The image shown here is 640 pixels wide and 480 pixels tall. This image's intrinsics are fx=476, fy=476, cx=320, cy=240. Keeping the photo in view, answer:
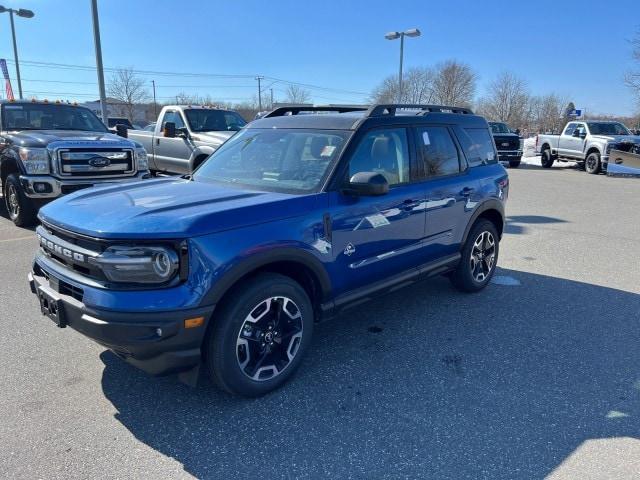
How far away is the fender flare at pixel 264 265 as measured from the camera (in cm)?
272

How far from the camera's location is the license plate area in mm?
2836

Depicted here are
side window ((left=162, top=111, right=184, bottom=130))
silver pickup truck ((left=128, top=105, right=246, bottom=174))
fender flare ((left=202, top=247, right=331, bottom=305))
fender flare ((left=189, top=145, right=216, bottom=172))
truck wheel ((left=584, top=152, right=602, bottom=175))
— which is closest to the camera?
fender flare ((left=202, top=247, right=331, bottom=305))

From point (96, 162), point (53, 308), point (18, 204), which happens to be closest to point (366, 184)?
point (53, 308)

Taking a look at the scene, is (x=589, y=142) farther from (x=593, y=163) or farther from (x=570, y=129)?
(x=570, y=129)

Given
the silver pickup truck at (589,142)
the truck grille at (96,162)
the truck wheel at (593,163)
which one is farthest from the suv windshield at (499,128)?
the truck grille at (96,162)

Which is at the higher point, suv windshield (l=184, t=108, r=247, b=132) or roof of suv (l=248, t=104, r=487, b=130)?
suv windshield (l=184, t=108, r=247, b=132)

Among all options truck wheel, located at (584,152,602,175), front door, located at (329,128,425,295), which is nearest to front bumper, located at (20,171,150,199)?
front door, located at (329,128,425,295)

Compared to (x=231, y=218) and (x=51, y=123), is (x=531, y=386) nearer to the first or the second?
(x=231, y=218)

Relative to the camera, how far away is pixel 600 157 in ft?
61.1

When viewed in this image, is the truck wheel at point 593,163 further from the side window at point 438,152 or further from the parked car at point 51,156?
the parked car at point 51,156

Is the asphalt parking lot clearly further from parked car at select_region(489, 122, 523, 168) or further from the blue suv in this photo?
parked car at select_region(489, 122, 523, 168)

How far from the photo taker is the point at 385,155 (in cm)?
390

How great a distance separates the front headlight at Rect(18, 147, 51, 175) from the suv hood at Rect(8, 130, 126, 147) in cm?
12

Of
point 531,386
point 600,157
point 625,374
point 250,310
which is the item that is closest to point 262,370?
point 250,310
